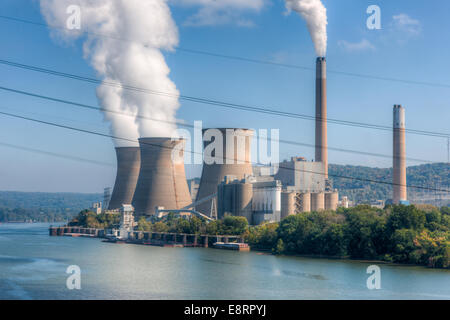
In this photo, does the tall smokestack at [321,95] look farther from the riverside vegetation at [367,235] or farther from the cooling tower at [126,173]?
the cooling tower at [126,173]

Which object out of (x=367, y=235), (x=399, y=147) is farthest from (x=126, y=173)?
(x=367, y=235)

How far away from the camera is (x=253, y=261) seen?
73.9 feet

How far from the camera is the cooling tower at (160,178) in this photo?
32.9 meters

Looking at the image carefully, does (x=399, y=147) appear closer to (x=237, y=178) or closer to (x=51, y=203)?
(x=237, y=178)

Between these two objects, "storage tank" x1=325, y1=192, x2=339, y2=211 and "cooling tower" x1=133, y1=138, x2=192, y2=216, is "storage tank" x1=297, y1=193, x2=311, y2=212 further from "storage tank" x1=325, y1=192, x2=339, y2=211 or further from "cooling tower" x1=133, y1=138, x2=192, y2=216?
"cooling tower" x1=133, y1=138, x2=192, y2=216

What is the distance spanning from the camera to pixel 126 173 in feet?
122

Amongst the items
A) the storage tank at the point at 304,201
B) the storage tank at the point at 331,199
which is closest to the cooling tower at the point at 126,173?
the storage tank at the point at 304,201

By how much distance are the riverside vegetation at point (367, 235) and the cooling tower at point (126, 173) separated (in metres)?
9.87

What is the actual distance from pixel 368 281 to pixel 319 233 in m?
7.48

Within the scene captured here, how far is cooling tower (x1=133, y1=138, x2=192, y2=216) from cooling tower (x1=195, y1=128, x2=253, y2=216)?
4.15 ft
